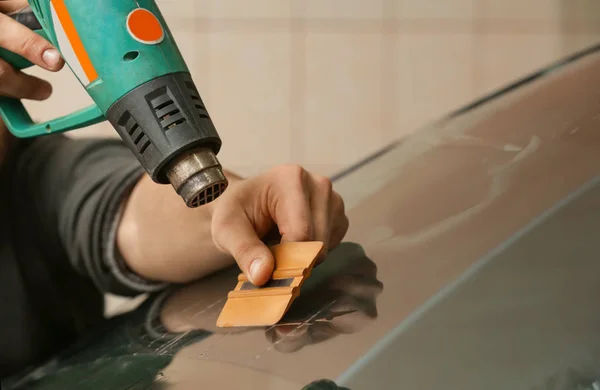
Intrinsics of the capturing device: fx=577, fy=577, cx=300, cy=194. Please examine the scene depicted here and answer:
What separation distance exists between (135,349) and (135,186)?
0.59ft

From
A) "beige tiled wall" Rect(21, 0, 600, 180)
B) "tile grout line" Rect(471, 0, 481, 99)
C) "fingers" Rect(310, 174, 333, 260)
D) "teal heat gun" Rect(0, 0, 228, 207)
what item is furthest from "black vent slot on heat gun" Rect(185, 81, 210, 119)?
"tile grout line" Rect(471, 0, 481, 99)

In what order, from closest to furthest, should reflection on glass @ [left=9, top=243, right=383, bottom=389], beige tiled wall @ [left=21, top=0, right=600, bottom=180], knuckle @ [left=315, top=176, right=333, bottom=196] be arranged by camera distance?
reflection on glass @ [left=9, top=243, right=383, bottom=389] → knuckle @ [left=315, top=176, right=333, bottom=196] → beige tiled wall @ [left=21, top=0, right=600, bottom=180]

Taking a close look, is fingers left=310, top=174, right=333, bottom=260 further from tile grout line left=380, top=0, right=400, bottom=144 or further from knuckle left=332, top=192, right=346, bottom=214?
tile grout line left=380, top=0, right=400, bottom=144

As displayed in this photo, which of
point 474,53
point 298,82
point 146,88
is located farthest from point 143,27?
point 474,53

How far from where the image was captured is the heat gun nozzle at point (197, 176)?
0.29 metres

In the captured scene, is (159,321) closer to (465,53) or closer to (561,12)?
(465,53)

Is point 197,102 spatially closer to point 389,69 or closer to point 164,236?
point 164,236

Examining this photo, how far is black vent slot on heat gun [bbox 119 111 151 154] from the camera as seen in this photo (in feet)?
1.01

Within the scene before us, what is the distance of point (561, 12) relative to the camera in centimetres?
106

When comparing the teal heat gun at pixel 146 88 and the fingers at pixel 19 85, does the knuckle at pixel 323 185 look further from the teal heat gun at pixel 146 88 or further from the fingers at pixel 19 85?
the fingers at pixel 19 85

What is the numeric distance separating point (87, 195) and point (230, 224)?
19 cm

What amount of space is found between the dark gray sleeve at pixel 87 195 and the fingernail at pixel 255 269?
0.17m

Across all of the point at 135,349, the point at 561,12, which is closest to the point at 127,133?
the point at 135,349

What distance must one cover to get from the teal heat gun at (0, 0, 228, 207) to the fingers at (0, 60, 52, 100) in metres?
0.12
